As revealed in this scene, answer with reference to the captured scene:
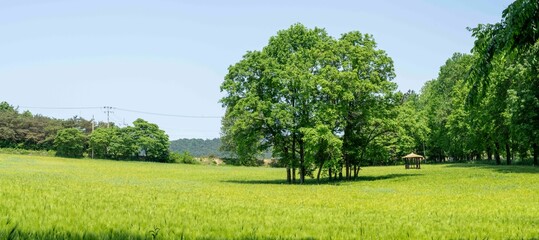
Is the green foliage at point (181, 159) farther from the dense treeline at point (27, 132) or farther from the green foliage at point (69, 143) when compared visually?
the dense treeline at point (27, 132)

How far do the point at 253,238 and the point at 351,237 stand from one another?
6.83 ft

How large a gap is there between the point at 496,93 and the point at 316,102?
30.2m

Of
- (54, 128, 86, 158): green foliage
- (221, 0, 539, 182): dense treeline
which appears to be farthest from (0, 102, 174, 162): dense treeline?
(221, 0, 539, 182): dense treeline

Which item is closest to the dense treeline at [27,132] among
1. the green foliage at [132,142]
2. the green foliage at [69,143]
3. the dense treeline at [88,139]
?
the dense treeline at [88,139]

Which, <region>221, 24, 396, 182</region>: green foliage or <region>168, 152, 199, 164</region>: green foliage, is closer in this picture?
<region>221, 24, 396, 182</region>: green foliage

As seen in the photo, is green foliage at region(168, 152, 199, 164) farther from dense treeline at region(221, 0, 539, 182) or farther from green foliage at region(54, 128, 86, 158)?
dense treeline at region(221, 0, 539, 182)

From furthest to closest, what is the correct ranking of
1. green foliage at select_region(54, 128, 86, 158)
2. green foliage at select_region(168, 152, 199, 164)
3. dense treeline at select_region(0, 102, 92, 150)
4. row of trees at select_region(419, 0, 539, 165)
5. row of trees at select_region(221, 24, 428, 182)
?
1. dense treeline at select_region(0, 102, 92, 150)
2. green foliage at select_region(168, 152, 199, 164)
3. green foliage at select_region(54, 128, 86, 158)
4. row of trees at select_region(221, 24, 428, 182)
5. row of trees at select_region(419, 0, 539, 165)

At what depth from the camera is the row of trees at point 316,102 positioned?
40.4 m

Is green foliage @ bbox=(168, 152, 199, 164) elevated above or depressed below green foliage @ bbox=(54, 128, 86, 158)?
below

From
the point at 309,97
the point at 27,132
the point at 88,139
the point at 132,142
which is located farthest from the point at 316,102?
the point at 27,132

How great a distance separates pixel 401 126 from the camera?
43719 mm

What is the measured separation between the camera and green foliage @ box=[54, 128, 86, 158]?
110 metres

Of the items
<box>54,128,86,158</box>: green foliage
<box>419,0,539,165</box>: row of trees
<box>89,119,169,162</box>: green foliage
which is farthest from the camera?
<box>89,119,169,162</box>: green foliage

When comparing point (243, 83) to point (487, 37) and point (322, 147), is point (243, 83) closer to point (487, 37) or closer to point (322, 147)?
point (322, 147)
